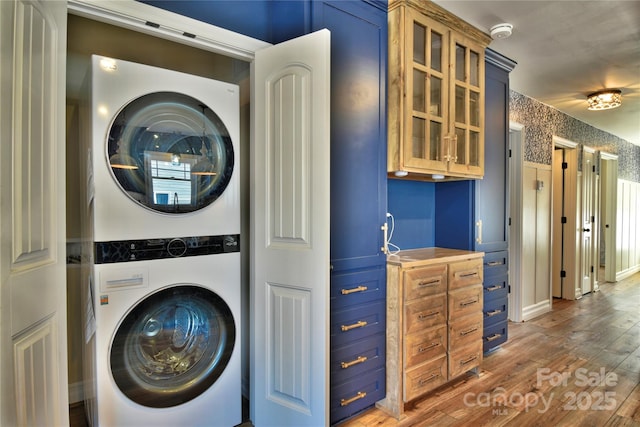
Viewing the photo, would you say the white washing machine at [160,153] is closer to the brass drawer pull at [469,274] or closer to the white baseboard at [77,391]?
the white baseboard at [77,391]

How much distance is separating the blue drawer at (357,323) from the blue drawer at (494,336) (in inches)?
49.4

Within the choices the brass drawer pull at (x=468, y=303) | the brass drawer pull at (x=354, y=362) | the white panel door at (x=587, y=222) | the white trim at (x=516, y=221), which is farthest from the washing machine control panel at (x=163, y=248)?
the white panel door at (x=587, y=222)

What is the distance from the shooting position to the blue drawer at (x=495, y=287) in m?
2.68

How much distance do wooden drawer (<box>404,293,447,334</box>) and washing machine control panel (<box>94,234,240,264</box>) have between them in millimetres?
1039

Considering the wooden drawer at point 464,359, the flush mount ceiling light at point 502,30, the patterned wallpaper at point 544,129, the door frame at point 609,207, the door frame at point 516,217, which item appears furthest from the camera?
the door frame at point 609,207

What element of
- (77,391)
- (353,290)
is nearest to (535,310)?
(353,290)

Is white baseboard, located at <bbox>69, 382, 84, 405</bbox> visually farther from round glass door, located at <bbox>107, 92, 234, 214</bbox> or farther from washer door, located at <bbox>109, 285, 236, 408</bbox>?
round glass door, located at <bbox>107, 92, 234, 214</bbox>

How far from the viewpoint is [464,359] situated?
7.45 ft

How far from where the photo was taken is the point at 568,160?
465cm

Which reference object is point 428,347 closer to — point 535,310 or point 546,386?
point 546,386

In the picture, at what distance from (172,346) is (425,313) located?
1.39m

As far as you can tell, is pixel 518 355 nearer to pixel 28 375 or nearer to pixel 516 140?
pixel 516 140

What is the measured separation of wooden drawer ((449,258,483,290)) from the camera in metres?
2.20

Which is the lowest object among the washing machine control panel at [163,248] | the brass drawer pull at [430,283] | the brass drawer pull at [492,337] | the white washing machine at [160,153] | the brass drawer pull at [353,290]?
the brass drawer pull at [492,337]
